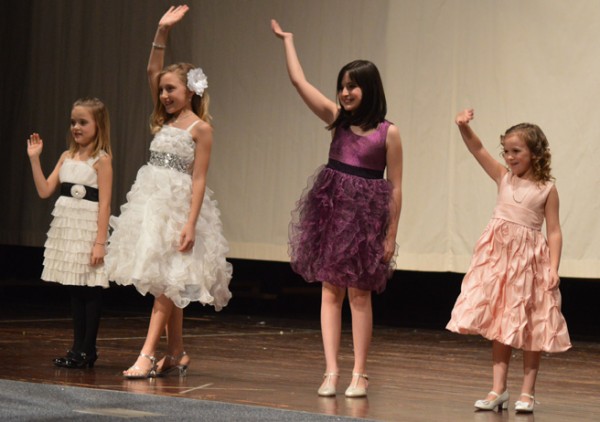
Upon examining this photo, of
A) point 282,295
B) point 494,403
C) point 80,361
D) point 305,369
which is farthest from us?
point 282,295

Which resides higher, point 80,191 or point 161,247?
point 80,191

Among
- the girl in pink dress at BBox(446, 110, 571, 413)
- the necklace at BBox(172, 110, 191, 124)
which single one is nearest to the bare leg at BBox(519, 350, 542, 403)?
the girl in pink dress at BBox(446, 110, 571, 413)

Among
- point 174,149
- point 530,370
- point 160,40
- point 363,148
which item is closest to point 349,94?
point 363,148

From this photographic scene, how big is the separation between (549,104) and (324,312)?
3075 mm

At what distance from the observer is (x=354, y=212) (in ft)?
11.8

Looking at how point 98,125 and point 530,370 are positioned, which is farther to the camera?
point 98,125

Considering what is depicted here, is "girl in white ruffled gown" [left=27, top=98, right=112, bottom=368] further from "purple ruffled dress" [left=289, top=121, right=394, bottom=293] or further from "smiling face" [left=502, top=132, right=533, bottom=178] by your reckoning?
"smiling face" [left=502, top=132, right=533, bottom=178]

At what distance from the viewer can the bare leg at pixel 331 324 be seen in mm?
3592

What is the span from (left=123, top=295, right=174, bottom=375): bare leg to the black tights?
14.3 inches

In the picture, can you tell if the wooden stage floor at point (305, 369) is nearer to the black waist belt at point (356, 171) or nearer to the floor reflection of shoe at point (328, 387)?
the floor reflection of shoe at point (328, 387)

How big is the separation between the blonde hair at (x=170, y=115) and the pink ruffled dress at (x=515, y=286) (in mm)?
1161

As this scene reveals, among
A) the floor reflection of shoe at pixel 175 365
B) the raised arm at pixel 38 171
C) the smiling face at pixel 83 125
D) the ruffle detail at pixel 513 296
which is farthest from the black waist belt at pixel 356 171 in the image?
the raised arm at pixel 38 171

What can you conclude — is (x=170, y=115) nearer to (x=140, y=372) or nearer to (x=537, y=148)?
(x=140, y=372)

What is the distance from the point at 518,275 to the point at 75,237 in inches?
65.5
